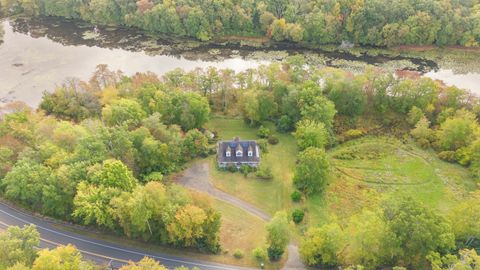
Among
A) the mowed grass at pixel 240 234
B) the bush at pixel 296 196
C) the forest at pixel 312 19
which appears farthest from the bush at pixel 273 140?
the forest at pixel 312 19

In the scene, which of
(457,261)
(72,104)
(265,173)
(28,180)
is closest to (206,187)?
(265,173)

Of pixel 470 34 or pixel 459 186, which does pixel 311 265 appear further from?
pixel 470 34

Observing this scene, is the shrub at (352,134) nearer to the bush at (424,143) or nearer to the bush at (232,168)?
the bush at (424,143)

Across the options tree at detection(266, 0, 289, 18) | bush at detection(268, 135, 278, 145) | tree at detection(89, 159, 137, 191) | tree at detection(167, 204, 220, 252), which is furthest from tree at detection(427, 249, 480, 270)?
tree at detection(266, 0, 289, 18)

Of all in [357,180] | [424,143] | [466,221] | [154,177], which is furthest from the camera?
[424,143]

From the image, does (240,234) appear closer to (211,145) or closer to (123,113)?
(211,145)

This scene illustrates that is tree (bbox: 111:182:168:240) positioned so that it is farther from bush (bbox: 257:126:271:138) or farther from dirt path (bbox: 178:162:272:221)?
bush (bbox: 257:126:271:138)

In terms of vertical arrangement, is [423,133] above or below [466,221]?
above
